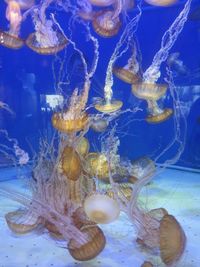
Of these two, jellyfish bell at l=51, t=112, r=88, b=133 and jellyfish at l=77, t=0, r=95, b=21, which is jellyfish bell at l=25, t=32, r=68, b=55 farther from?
jellyfish bell at l=51, t=112, r=88, b=133

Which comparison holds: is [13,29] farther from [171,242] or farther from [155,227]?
[171,242]

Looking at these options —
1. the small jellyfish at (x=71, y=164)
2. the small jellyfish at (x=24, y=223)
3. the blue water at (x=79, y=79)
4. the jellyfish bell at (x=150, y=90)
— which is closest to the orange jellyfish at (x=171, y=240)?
the small jellyfish at (x=71, y=164)

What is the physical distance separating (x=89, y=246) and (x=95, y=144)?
3698 mm

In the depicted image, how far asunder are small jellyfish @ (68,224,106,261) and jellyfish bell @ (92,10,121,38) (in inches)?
149

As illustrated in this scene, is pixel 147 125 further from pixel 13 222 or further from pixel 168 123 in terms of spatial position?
pixel 13 222

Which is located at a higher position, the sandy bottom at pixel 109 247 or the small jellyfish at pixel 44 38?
the small jellyfish at pixel 44 38

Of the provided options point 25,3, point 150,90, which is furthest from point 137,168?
point 25,3

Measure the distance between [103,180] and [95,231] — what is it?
255cm

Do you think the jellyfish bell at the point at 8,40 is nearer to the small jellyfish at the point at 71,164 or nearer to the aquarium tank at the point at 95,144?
the aquarium tank at the point at 95,144

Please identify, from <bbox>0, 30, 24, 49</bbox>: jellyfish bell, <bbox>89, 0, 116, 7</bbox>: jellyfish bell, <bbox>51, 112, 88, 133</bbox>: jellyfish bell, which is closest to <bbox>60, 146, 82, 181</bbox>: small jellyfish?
<bbox>51, 112, 88, 133</bbox>: jellyfish bell

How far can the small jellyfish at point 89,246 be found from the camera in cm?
281

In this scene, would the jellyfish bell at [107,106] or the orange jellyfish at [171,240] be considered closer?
the orange jellyfish at [171,240]

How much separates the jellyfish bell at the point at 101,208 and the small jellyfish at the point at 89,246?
0.38ft

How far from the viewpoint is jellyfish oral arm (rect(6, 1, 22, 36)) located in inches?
221
